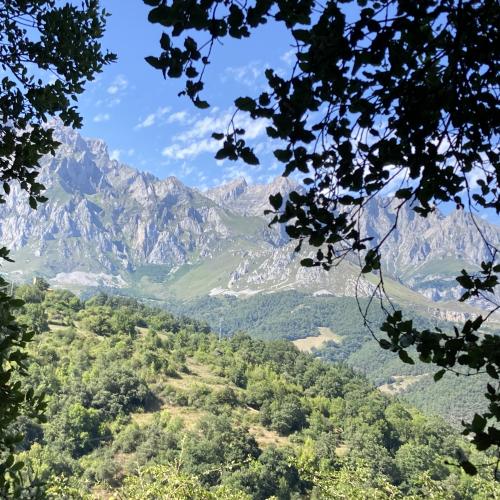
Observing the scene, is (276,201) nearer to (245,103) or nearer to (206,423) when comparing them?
(245,103)

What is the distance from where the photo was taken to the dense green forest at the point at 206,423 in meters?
38.2

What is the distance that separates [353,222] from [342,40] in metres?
0.83

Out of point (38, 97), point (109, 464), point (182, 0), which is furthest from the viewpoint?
point (109, 464)

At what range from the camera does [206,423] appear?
48.0 metres

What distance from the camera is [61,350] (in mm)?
62281

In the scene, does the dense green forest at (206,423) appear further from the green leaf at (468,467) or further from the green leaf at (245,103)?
the green leaf at (245,103)

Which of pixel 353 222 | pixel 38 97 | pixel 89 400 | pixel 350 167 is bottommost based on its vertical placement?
pixel 89 400

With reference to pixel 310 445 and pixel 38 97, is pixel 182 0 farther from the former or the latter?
pixel 310 445

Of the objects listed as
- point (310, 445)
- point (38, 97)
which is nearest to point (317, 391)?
point (310, 445)

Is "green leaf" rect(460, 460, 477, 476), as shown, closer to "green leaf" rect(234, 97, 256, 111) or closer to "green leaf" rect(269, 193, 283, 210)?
"green leaf" rect(269, 193, 283, 210)

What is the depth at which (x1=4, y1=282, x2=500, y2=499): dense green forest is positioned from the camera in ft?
125

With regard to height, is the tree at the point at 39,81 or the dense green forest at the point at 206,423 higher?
the tree at the point at 39,81

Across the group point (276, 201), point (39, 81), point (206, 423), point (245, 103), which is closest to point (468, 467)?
point (276, 201)

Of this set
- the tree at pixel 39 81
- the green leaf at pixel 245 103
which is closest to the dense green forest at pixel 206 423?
the tree at pixel 39 81
